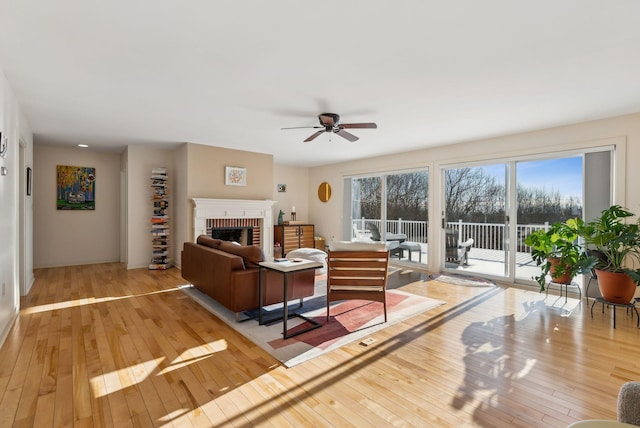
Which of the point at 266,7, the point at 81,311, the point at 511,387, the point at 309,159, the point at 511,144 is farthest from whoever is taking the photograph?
the point at 309,159

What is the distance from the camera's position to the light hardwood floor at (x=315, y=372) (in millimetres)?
1898

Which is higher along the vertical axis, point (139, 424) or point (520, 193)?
point (520, 193)

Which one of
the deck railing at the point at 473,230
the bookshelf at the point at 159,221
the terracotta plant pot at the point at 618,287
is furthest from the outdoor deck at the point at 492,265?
the bookshelf at the point at 159,221

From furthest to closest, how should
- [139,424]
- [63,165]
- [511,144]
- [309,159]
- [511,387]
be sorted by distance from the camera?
[309,159] < [63,165] < [511,144] < [511,387] < [139,424]

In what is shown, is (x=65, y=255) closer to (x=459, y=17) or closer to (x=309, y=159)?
(x=309, y=159)

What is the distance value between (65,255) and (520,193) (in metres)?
8.50

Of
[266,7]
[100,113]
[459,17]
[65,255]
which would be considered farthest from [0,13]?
[65,255]

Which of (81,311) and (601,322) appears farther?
(81,311)

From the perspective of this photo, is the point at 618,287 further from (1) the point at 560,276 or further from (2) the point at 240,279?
(2) the point at 240,279

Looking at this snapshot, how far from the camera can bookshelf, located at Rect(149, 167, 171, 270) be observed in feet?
20.2

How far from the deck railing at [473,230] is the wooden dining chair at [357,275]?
10.1 feet

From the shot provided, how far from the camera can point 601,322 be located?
345 cm

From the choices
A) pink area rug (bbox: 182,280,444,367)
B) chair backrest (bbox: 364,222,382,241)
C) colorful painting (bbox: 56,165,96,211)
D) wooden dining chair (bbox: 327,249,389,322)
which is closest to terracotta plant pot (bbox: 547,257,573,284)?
pink area rug (bbox: 182,280,444,367)

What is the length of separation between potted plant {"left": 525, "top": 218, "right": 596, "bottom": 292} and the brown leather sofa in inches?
117
